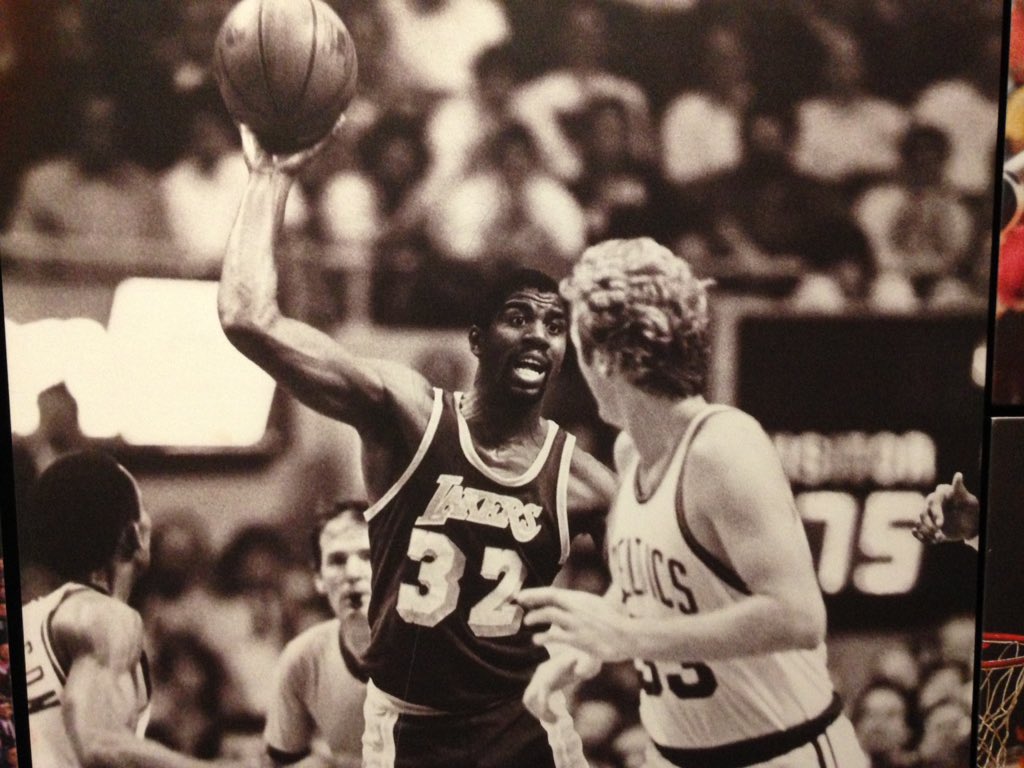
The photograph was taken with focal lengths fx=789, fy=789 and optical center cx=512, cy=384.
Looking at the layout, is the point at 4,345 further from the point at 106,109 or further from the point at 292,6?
the point at 292,6

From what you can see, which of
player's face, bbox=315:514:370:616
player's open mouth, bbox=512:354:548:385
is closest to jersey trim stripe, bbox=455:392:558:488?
player's open mouth, bbox=512:354:548:385

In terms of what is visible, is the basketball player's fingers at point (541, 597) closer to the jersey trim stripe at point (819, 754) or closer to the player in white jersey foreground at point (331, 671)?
the player in white jersey foreground at point (331, 671)

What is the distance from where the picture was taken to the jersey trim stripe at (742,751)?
1.32m

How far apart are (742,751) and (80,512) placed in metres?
1.15

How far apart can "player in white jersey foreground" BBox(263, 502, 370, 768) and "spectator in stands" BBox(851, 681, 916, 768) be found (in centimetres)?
87

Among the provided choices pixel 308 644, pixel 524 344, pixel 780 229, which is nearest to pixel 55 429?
pixel 308 644

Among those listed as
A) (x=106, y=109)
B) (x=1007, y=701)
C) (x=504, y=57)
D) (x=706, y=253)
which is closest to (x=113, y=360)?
(x=106, y=109)

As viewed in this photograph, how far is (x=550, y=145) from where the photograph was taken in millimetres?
1258

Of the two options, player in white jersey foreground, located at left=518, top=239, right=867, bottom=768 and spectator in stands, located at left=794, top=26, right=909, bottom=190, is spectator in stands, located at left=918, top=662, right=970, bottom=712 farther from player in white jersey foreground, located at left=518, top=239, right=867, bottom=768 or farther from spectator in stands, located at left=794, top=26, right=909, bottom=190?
spectator in stands, located at left=794, top=26, right=909, bottom=190

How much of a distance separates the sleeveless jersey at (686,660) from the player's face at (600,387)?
0.08 metres

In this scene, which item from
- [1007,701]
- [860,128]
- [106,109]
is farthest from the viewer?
[1007,701]

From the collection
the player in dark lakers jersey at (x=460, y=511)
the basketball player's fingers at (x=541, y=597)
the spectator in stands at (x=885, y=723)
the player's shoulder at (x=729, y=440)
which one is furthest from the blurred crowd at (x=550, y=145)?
the spectator in stands at (x=885, y=723)

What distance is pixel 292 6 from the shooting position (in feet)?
3.95

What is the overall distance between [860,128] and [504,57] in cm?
60
